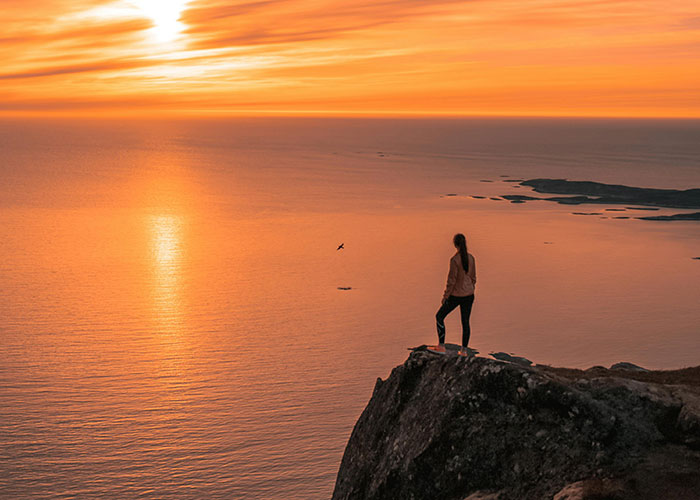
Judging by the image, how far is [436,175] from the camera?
170 meters

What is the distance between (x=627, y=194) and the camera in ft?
389

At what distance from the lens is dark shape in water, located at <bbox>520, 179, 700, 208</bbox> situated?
11150 cm

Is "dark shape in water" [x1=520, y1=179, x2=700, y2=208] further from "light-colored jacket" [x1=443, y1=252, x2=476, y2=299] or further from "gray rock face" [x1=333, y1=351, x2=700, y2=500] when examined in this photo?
"gray rock face" [x1=333, y1=351, x2=700, y2=500]

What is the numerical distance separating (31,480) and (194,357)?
680 inches

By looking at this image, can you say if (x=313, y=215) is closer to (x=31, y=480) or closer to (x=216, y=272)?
(x=216, y=272)

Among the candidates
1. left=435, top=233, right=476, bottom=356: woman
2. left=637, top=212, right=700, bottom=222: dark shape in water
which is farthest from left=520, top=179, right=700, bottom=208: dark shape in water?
left=435, top=233, right=476, bottom=356: woman

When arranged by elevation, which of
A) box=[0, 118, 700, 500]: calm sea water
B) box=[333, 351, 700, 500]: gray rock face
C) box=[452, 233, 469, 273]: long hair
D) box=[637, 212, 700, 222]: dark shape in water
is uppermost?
box=[452, 233, 469, 273]: long hair

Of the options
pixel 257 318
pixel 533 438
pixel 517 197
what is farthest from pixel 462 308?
pixel 517 197

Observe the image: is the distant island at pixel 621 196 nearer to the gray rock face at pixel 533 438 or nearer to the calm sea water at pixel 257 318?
the calm sea water at pixel 257 318

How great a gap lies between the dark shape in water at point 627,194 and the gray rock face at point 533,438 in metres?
109

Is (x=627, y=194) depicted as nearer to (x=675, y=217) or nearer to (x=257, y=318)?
(x=675, y=217)

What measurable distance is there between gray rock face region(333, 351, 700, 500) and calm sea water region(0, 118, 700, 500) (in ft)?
71.6

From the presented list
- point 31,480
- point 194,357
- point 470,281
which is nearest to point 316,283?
point 194,357

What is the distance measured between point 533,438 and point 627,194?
11762 cm
